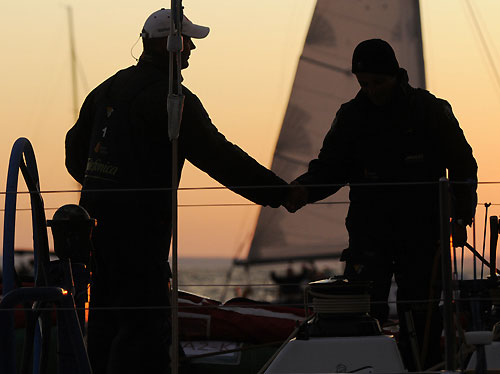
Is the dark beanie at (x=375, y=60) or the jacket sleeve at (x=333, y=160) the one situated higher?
the dark beanie at (x=375, y=60)

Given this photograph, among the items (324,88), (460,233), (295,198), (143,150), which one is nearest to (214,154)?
(143,150)

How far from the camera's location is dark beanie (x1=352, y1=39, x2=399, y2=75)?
5250 millimetres

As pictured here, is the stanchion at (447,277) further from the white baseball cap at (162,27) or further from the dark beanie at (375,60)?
the white baseball cap at (162,27)

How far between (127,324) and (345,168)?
113 centimetres

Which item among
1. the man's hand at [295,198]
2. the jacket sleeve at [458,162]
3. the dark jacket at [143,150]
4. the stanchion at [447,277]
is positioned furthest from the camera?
the man's hand at [295,198]

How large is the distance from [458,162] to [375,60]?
516 millimetres

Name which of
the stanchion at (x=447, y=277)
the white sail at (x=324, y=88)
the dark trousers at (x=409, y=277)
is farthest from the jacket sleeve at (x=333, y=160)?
the white sail at (x=324, y=88)

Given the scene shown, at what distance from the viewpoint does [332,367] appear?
14.9 ft

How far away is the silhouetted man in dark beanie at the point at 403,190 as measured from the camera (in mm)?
5211

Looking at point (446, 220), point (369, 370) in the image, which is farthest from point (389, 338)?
point (446, 220)

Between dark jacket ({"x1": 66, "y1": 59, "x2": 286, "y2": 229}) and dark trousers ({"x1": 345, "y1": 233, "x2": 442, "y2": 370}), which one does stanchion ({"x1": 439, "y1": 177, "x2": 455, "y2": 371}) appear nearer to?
dark trousers ({"x1": 345, "y1": 233, "x2": 442, "y2": 370})

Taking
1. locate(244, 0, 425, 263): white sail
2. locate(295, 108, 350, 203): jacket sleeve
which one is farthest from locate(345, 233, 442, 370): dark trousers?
locate(244, 0, 425, 263): white sail

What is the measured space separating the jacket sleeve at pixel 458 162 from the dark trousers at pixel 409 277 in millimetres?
204

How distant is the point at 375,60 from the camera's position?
5250 millimetres
